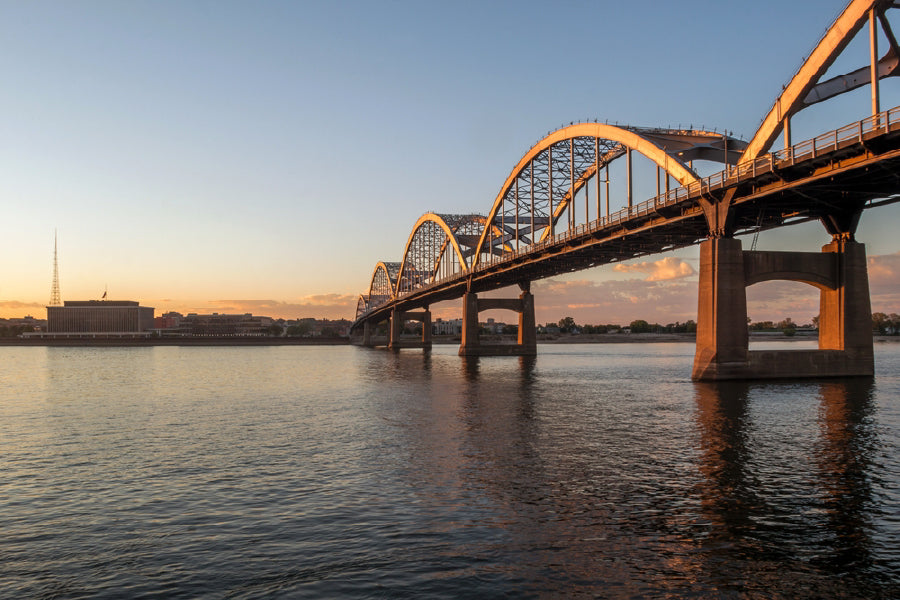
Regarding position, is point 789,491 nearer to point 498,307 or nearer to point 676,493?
point 676,493

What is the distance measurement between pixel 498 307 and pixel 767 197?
2456 inches

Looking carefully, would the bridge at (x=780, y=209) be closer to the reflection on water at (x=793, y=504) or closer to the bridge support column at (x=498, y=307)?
the reflection on water at (x=793, y=504)

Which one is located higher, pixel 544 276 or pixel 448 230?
pixel 448 230

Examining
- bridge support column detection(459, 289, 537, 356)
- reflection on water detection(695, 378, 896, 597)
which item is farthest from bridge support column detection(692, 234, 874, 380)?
bridge support column detection(459, 289, 537, 356)

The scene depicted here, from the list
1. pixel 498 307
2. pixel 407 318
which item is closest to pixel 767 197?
pixel 498 307

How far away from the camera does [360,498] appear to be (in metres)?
15.2

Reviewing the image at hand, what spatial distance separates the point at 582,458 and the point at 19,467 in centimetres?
1647

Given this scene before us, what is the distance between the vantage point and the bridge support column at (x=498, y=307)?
330ft

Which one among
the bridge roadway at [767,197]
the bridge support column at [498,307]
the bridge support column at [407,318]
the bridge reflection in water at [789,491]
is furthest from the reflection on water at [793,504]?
the bridge support column at [407,318]

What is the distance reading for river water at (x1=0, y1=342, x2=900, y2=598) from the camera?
10289 millimetres

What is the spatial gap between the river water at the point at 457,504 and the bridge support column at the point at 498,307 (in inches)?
2720

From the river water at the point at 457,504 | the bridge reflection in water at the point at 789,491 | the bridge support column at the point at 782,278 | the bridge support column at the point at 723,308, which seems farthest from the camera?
the bridge support column at the point at 782,278

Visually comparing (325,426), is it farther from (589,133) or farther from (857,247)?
(589,133)

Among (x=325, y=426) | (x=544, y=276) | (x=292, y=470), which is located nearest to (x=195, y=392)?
(x=325, y=426)
